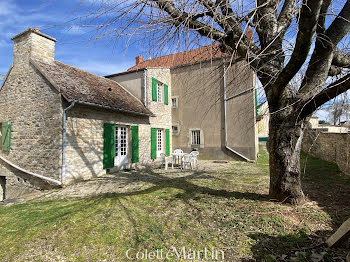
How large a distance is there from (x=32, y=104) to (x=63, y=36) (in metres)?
6.00

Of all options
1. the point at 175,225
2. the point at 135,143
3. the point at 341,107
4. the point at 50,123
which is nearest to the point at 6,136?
the point at 50,123

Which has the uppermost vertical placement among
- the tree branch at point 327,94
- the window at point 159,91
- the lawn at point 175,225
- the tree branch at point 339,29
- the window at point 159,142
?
the window at point 159,91

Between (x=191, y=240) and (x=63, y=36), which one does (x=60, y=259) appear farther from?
(x=63, y=36)

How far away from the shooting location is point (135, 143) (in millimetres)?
9836

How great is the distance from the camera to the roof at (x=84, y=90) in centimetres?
688

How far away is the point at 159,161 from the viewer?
1170cm

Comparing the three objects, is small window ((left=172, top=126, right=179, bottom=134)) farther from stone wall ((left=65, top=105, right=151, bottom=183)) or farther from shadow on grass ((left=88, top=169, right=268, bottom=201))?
shadow on grass ((left=88, top=169, right=268, bottom=201))

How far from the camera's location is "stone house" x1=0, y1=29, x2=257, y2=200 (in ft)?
21.9

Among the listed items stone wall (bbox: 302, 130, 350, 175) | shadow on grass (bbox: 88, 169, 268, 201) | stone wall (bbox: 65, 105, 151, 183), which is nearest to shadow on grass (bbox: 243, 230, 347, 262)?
shadow on grass (bbox: 88, 169, 268, 201)

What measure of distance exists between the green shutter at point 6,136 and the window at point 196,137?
9372 millimetres

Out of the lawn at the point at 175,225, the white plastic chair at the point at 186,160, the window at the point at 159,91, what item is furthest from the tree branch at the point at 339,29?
the window at the point at 159,91

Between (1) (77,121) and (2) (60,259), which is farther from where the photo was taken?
(1) (77,121)

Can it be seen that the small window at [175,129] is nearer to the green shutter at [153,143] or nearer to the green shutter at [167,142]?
the green shutter at [167,142]

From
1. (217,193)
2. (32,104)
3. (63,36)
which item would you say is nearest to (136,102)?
(32,104)
